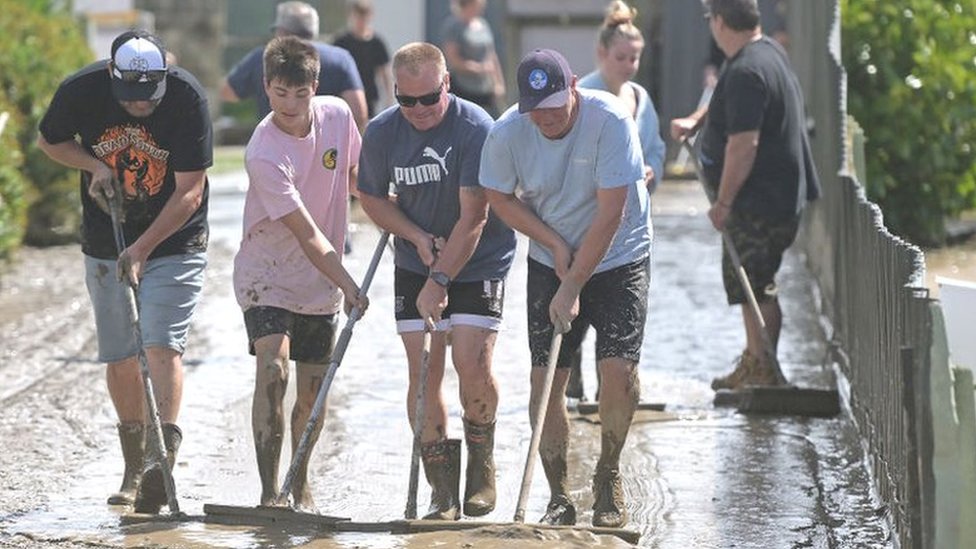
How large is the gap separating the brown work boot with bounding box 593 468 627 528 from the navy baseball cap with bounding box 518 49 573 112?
4.53 ft

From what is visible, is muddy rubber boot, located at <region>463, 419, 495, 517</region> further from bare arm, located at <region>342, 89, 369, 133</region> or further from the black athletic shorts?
bare arm, located at <region>342, 89, 369, 133</region>

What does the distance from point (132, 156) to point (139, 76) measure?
0.42 meters

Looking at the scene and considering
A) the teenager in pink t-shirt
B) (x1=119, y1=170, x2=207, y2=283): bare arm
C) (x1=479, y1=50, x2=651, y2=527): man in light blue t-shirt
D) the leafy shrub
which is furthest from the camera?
the leafy shrub

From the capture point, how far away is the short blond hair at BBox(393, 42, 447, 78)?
7.91 meters

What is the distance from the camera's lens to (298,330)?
27.7ft

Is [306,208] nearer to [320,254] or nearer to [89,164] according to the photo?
[320,254]

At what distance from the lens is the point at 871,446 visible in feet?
29.8

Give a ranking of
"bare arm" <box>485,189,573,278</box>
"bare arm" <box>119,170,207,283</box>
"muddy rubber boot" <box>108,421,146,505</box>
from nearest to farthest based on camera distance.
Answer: "bare arm" <box>485,189,573,278</box> < "bare arm" <box>119,170,207,283</box> < "muddy rubber boot" <box>108,421,146,505</box>

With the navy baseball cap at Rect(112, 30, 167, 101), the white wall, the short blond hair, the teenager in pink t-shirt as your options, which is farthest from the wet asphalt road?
the white wall

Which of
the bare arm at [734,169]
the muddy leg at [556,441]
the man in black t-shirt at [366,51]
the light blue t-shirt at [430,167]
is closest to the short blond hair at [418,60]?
the light blue t-shirt at [430,167]

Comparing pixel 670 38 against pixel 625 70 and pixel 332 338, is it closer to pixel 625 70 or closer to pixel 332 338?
pixel 625 70

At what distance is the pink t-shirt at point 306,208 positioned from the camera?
827 centimetres

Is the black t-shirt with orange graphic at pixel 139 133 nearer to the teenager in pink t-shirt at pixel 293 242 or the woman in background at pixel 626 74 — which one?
the teenager in pink t-shirt at pixel 293 242

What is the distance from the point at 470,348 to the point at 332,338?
633 millimetres
